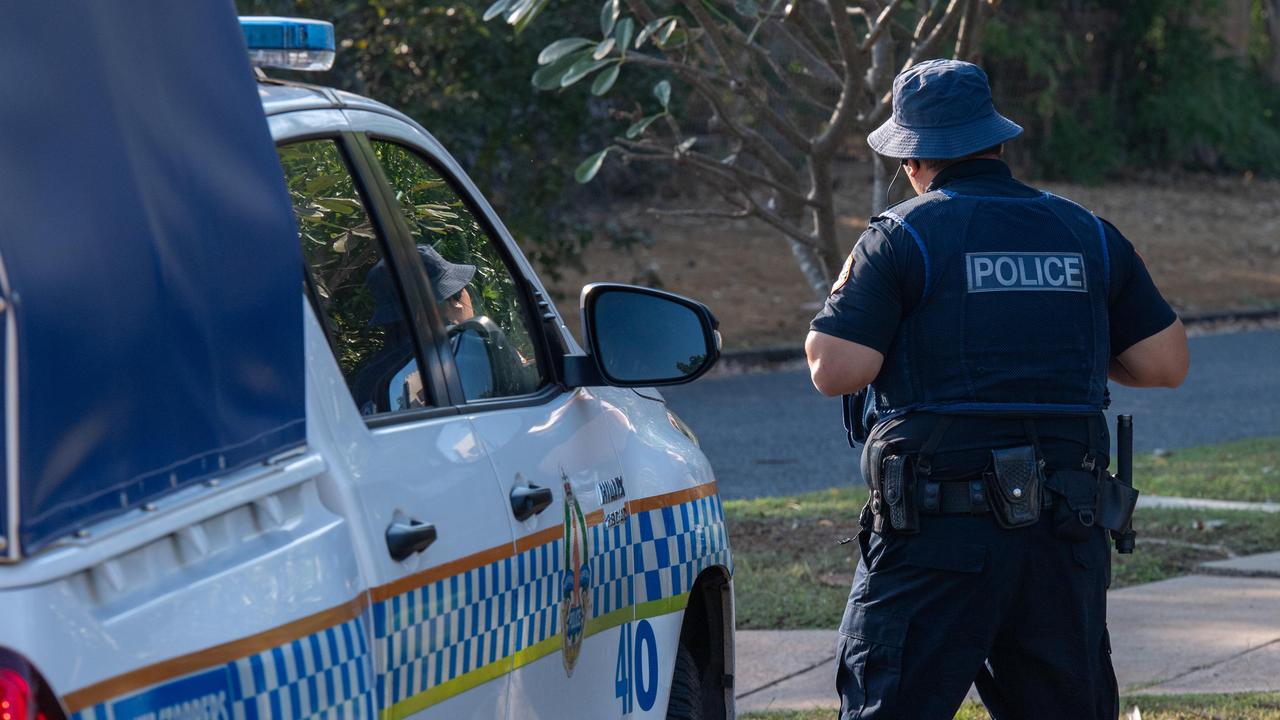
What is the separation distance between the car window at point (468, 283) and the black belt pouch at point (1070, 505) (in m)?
1.07

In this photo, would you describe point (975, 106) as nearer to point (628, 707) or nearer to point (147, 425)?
point (628, 707)

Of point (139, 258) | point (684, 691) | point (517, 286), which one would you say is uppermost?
point (139, 258)

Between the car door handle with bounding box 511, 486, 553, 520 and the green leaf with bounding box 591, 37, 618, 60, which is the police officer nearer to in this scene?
the car door handle with bounding box 511, 486, 553, 520

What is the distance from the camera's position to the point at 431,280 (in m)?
2.93

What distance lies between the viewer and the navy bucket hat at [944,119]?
11.7 feet

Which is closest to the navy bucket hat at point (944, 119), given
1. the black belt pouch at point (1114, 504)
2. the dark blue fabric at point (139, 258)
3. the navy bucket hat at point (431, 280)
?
the black belt pouch at point (1114, 504)

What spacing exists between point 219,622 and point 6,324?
1.46 feet

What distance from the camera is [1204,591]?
6.77 metres

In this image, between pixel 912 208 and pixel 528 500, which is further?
pixel 912 208

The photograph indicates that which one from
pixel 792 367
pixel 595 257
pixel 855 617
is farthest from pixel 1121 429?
pixel 595 257

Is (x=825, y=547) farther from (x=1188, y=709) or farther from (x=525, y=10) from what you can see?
(x=525, y=10)

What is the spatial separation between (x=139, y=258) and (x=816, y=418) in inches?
448

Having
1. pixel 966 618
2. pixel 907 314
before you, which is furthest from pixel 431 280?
pixel 966 618

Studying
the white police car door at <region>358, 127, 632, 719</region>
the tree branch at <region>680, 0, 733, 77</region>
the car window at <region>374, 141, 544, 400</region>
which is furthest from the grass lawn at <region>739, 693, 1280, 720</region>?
the tree branch at <region>680, 0, 733, 77</region>
